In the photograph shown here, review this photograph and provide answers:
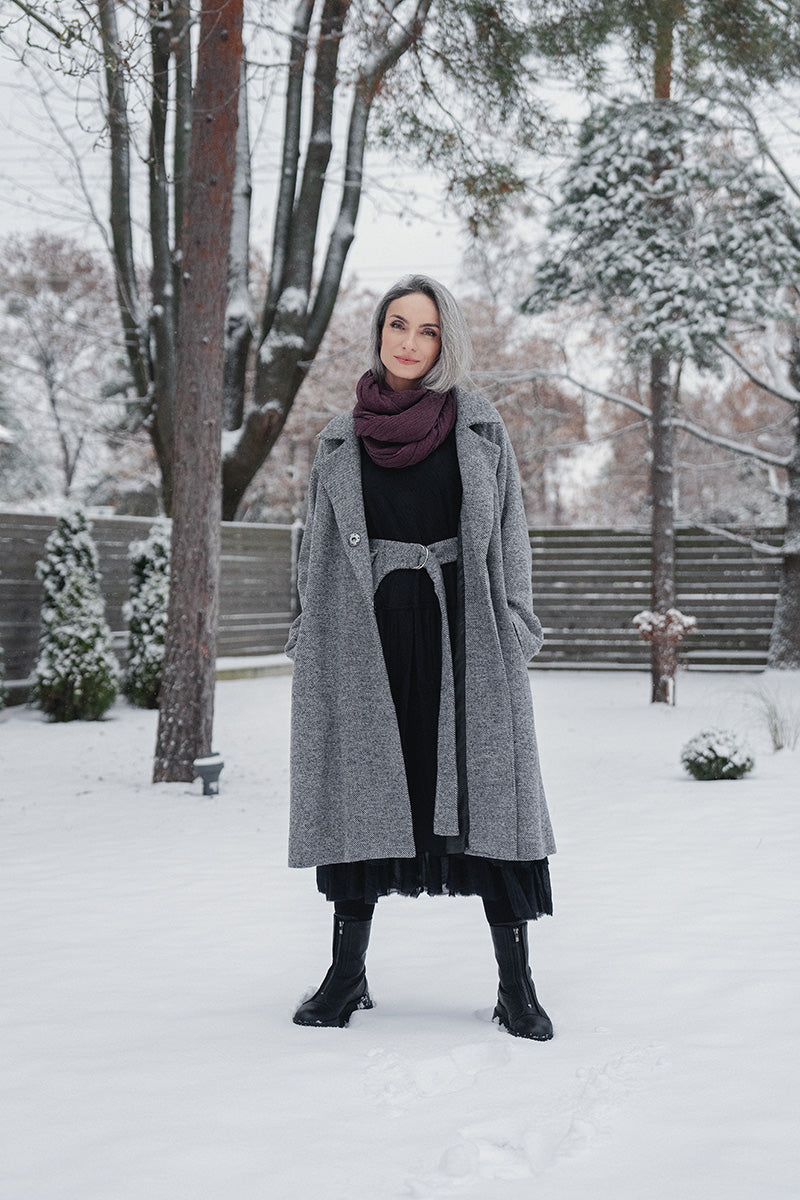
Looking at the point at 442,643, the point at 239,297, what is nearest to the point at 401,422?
the point at 442,643

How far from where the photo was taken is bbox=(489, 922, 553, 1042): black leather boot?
2.46 metres

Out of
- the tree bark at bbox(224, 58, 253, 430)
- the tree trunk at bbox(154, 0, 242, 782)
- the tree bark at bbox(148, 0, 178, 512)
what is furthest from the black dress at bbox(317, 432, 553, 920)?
the tree bark at bbox(148, 0, 178, 512)

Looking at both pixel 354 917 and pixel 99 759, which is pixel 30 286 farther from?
pixel 354 917

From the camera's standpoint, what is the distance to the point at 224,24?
5.66 metres

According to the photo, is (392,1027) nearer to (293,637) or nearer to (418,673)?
(418,673)

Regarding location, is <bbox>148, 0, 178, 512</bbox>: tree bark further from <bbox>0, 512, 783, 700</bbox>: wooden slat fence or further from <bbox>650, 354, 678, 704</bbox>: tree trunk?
<bbox>650, 354, 678, 704</bbox>: tree trunk

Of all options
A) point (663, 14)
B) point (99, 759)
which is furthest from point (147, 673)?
point (663, 14)

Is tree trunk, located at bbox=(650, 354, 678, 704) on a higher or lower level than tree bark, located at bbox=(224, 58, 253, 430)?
lower

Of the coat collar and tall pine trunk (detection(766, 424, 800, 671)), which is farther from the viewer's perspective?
tall pine trunk (detection(766, 424, 800, 671))

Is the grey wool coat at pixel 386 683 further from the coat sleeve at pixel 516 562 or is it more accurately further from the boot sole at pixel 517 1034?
the boot sole at pixel 517 1034

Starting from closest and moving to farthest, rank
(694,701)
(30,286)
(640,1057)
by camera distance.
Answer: (640,1057) → (694,701) → (30,286)

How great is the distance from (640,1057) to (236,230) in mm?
8953

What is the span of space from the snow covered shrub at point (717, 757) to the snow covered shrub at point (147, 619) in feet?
16.0

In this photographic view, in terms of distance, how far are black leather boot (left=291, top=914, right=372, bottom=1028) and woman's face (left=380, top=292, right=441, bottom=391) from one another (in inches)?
50.1
